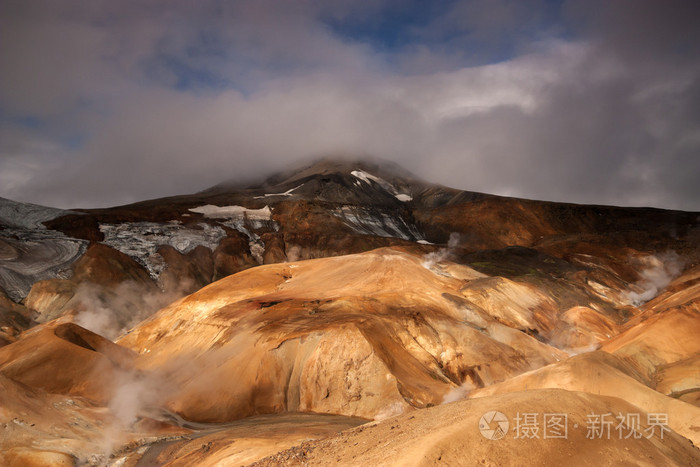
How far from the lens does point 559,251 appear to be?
79.9 meters

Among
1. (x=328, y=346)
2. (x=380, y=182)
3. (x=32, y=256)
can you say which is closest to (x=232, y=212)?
(x=32, y=256)

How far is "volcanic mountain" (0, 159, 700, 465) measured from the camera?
12820 millimetres

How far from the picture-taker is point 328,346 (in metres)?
30.2

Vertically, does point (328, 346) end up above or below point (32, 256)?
below

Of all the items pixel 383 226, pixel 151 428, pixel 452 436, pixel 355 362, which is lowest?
pixel 151 428

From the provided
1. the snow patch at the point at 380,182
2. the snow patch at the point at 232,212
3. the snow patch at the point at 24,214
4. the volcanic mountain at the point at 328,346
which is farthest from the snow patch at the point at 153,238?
the snow patch at the point at 380,182

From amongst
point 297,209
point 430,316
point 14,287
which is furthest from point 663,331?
point 297,209

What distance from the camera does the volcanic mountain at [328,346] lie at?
42.1 ft

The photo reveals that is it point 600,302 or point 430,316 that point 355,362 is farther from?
point 600,302

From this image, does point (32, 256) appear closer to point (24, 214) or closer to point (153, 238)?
point (24, 214)

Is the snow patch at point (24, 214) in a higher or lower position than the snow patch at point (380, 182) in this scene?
lower

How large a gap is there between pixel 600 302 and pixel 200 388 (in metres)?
48.6

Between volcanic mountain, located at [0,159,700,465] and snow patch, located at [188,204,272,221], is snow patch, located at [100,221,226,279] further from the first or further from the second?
snow patch, located at [188,204,272,221]

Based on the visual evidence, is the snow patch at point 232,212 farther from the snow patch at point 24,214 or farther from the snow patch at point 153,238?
the snow patch at point 24,214
